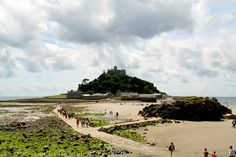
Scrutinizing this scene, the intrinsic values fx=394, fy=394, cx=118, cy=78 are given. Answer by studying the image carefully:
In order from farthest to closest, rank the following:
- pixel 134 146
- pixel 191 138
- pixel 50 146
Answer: pixel 191 138 → pixel 134 146 → pixel 50 146

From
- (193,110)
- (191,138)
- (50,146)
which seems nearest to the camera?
(50,146)

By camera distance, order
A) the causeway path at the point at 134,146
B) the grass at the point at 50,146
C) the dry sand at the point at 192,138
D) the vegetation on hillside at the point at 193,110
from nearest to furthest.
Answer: the causeway path at the point at 134,146 → the grass at the point at 50,146 → the dry sand at the point at 192,138 → the vegetation on hillside at the point at 193,110

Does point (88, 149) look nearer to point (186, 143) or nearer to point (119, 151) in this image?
point (119, 151)

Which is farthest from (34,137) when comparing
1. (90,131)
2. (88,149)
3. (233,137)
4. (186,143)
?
(233,137)

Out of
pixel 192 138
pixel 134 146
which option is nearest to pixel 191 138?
pixel 192 138

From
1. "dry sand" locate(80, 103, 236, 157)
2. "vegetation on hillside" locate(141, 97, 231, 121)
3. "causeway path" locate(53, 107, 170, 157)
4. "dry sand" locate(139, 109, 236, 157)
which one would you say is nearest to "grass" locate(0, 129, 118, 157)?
"causeway path" locate(53, 107, 170, 157)

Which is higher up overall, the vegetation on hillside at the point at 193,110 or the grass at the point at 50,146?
the vegetation on hillside at the point at 193,110

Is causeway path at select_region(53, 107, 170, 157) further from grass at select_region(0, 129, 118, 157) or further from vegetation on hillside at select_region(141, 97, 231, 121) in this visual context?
vegetation on hillside at select_region(141, 97, 231, 121)

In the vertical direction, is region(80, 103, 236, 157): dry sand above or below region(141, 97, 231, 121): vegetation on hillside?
below

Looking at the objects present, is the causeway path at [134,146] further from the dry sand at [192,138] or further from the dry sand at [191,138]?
the dry sand at [192,138]

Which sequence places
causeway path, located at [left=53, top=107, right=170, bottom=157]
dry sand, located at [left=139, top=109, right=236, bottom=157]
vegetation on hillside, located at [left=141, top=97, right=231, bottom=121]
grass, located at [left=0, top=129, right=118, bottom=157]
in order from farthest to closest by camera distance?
vegetation on hillside, located at [left=141, top=97, right=231, bottom=121], dry sand, located at [left=139, top=109, right=236, bottom=157], grass, located at [left=0, top=129, right=118, bottom=157], causeway path, located at [left=53, top=107, right=170, bottom=157]

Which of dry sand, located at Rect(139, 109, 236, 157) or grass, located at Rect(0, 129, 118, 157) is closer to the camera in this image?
grass, located at Rect(0, 129, 118, 157)

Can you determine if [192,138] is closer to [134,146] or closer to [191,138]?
[191,138]

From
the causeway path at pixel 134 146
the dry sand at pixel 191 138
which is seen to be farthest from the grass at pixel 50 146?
the dry sand at pixel 191 138
